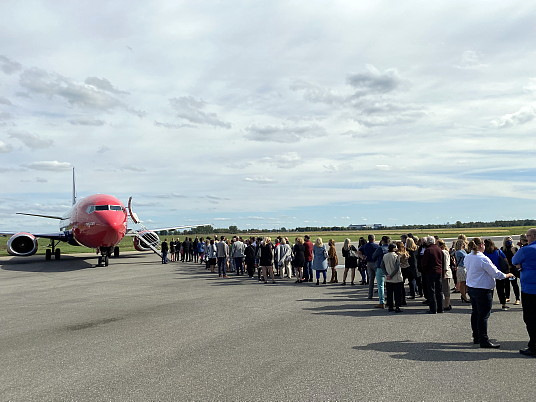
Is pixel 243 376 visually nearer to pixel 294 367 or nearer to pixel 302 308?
pixel 294 367

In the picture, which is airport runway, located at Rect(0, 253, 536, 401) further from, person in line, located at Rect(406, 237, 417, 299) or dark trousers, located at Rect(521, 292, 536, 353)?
person in line, located at Rect(406, 237, 417, 299)

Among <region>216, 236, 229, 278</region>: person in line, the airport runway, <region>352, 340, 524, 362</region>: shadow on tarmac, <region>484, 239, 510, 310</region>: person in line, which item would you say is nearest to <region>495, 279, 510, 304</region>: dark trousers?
<region>484, 239, 510, 310</region>: person in line

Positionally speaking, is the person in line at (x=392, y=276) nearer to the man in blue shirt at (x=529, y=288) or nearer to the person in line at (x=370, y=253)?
the person in line at (x=370, y=253)

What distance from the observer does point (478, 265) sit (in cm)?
739

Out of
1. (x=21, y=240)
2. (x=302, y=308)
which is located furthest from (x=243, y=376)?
(x=21, y=240)

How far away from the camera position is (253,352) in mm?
6926

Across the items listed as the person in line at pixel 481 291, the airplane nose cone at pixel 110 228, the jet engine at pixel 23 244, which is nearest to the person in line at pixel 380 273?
the person in line at pixel 481 291

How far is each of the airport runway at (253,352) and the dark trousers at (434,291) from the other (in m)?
0.31

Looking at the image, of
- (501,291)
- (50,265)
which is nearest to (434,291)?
(501,291)

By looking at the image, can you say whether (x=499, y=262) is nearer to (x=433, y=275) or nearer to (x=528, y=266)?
(x=433, y=275)

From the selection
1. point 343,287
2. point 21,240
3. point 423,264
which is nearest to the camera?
point 423,264

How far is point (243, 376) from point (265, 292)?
848cm

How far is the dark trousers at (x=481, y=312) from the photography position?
280 inches

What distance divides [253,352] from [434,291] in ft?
17.6
